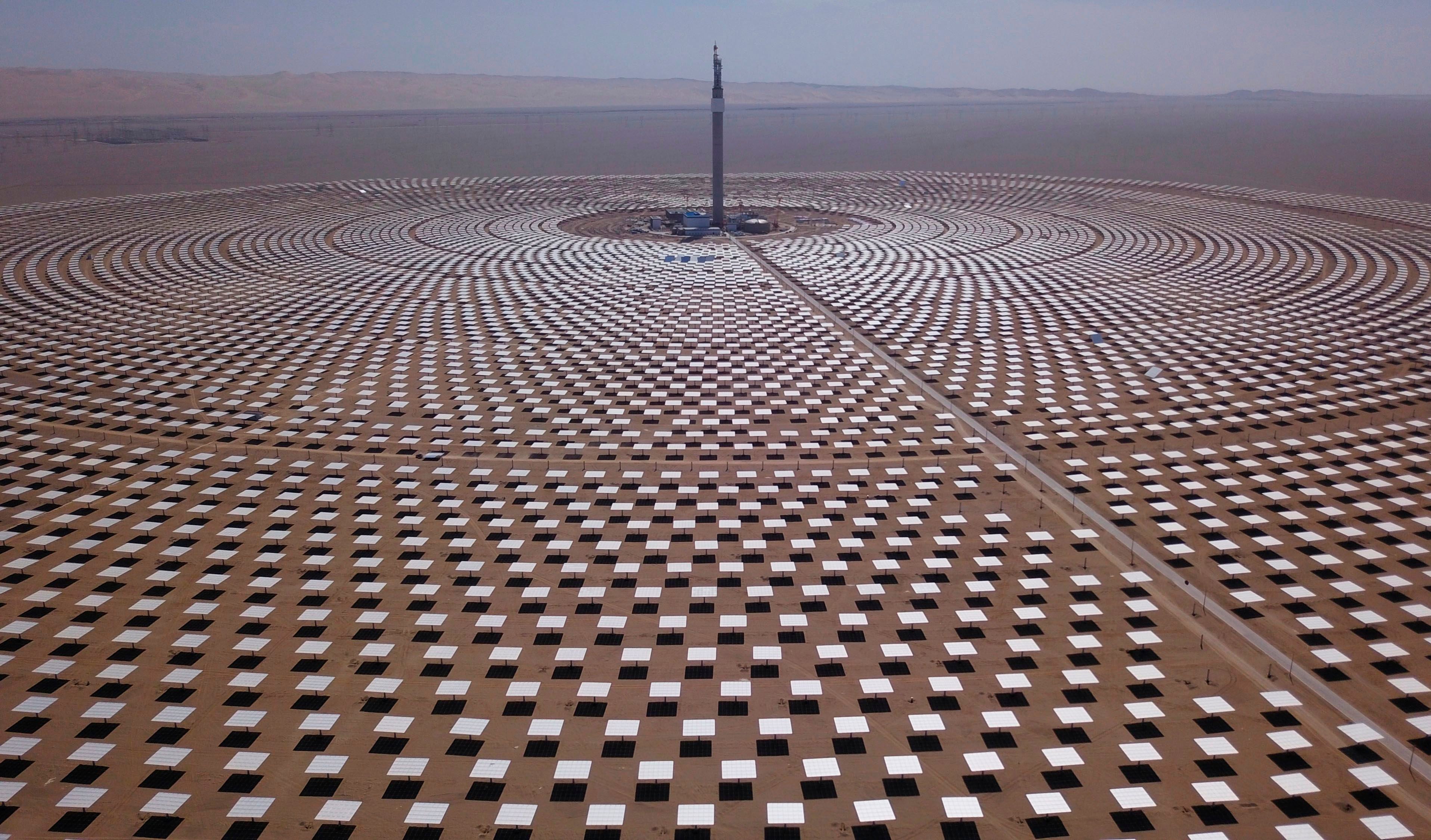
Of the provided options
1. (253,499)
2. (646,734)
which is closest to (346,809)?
(646,734)

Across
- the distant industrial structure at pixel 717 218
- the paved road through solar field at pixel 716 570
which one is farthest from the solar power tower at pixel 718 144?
the paved road through solar field at pixel 716 570

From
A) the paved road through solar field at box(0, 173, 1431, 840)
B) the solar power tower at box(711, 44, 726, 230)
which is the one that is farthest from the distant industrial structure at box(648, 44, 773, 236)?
the paved road through solar field at box(0, 173, 1431, 840)

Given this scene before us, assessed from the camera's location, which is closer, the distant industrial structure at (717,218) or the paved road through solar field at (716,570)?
the paved road through solar field at (716,570)

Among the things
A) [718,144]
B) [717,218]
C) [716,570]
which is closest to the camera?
[716,570]

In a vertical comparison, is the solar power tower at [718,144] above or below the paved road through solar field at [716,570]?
above

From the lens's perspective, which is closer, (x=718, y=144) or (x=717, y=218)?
(x=718, y=144)

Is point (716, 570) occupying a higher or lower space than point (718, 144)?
lower

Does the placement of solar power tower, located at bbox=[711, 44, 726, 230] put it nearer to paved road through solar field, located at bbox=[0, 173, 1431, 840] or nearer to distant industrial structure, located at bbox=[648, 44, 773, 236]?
distant industrial structure, located at bbox=[648, 44, 773, 236]

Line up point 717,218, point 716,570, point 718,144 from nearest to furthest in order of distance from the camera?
point 716,570
point 718,144
point 717,218

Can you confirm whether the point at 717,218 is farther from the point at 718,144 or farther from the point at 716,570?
the point at 716,570

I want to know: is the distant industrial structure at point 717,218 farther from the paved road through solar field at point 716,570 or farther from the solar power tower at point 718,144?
the paved road through solar field at point 716,570

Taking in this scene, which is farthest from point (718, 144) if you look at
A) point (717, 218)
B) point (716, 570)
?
point (716, 570)

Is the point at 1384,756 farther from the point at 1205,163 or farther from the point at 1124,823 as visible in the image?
the point at 1205,163
